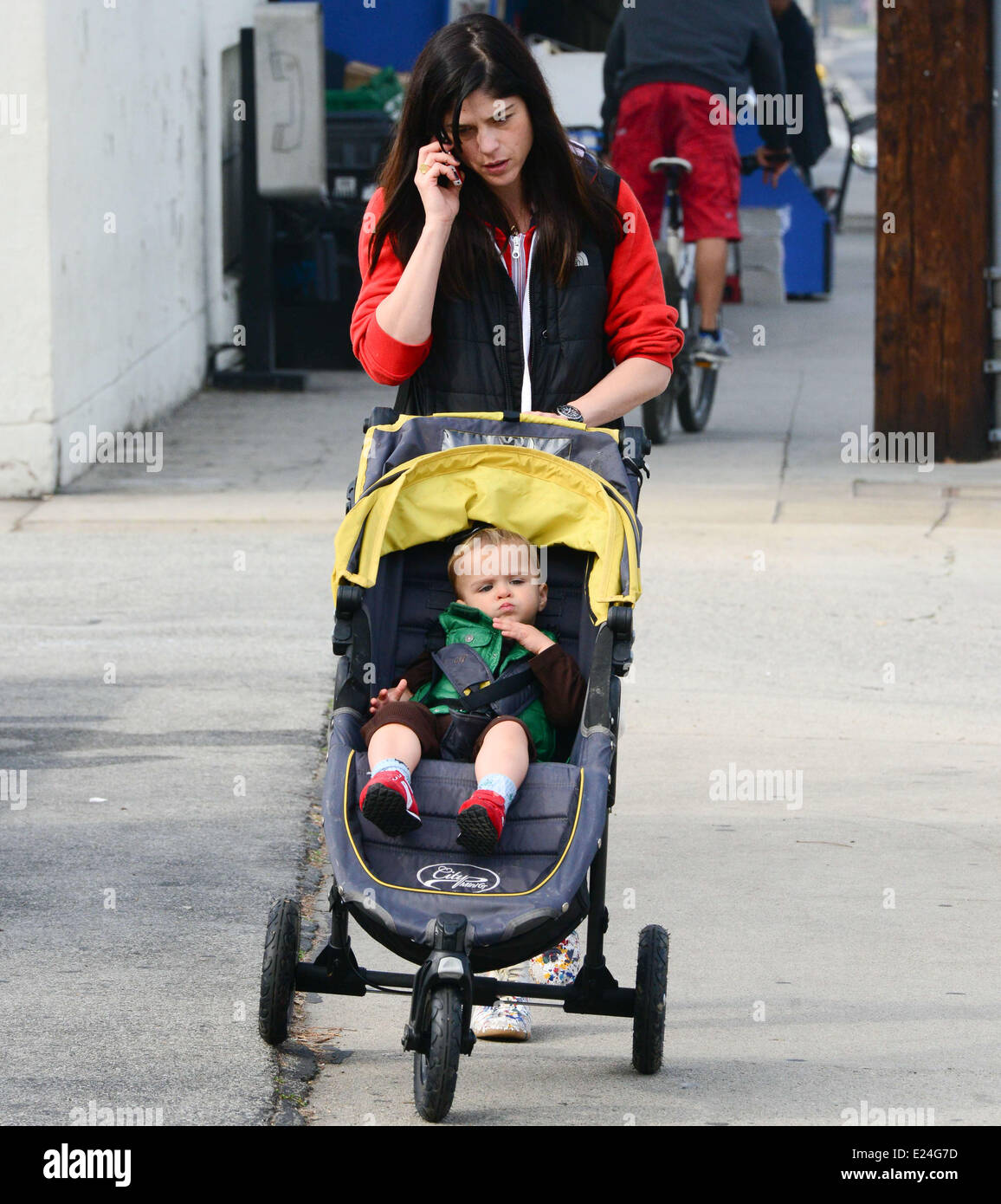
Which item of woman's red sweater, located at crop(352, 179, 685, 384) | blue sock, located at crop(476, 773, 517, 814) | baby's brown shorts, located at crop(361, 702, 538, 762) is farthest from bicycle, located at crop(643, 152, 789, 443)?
blue sock, located at crop(476, 773, 517, 814)

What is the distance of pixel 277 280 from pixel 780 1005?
11.0 m

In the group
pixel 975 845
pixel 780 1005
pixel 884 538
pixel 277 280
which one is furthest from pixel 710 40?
pixel 780 1005

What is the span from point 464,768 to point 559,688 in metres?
0.27

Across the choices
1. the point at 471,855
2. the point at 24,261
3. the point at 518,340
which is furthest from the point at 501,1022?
the point at 24,261

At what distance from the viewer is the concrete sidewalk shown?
13.4ft

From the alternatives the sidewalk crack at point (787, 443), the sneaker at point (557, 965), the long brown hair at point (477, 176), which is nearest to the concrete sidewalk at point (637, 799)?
the sidewalk crack at point (787, 443)

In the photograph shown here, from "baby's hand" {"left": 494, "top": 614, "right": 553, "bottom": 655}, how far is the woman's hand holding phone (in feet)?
2.62

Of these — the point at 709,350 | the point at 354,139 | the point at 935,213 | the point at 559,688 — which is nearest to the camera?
the point at 559,688

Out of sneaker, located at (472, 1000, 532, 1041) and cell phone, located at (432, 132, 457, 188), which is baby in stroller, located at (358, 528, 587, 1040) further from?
cell phone, located at (432, 132, 457, 188)

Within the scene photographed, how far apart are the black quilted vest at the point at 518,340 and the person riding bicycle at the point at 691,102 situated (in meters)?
6.59

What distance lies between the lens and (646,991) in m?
3.98

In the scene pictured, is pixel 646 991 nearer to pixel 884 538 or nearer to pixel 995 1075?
pixel 995 1075

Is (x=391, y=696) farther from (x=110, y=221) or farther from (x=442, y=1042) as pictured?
(x=110, y=221)

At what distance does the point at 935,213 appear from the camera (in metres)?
10.5
